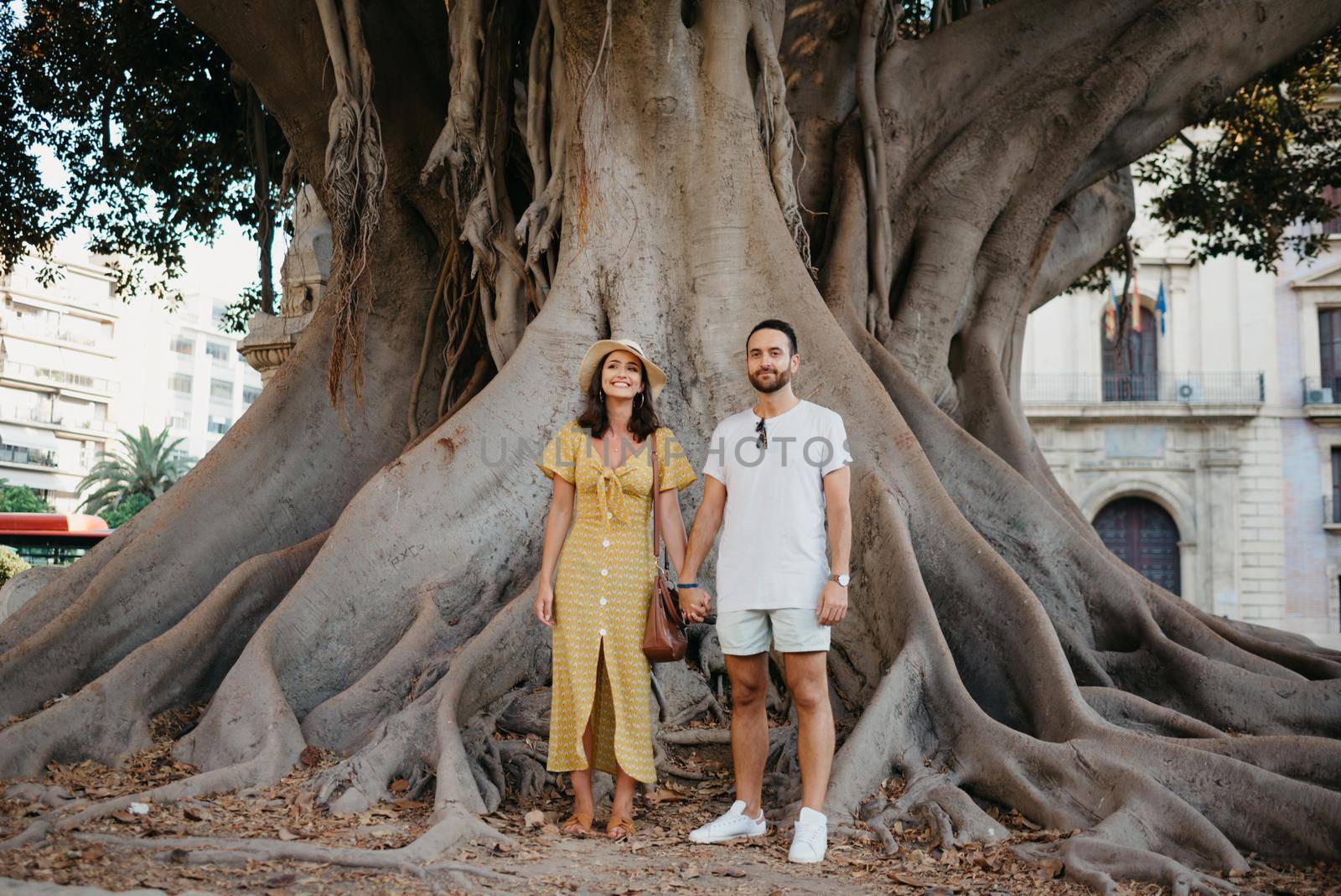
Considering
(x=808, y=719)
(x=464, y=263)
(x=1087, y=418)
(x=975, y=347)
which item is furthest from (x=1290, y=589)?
(x=808, y=719)

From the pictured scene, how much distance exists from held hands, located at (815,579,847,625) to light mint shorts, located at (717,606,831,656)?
0.04 meters

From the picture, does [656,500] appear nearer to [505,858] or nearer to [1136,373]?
[505,858]

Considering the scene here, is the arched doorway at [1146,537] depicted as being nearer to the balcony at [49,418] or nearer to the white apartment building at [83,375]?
the white apartment building at [83,375]

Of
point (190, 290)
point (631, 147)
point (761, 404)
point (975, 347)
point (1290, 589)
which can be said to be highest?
point (190, 290)

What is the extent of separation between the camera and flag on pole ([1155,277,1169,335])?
2530 cm

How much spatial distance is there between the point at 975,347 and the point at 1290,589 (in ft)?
70.5

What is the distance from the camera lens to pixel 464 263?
6934mm

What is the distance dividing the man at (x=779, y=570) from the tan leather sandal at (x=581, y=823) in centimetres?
33

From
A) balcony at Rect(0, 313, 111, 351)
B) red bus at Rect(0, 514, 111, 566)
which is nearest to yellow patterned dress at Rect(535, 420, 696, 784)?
red bus at Rect(0, 514, 111, 566)

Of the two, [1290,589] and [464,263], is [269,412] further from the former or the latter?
[1290,589]

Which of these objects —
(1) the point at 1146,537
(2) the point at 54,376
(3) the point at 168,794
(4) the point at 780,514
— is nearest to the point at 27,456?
(2) the point at 54,376

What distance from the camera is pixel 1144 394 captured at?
89.0ft

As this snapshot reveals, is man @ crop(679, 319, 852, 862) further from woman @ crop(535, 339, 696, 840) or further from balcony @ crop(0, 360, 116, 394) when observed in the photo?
balcony @ crop(0, 360, 116, 394)

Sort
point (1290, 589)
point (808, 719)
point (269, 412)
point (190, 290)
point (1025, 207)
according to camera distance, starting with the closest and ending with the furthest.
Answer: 1. point (808, 719)
2. point (269, 412)
3. point (1025, 207)
4. point (1290, 589)
5. point (190, 290)
